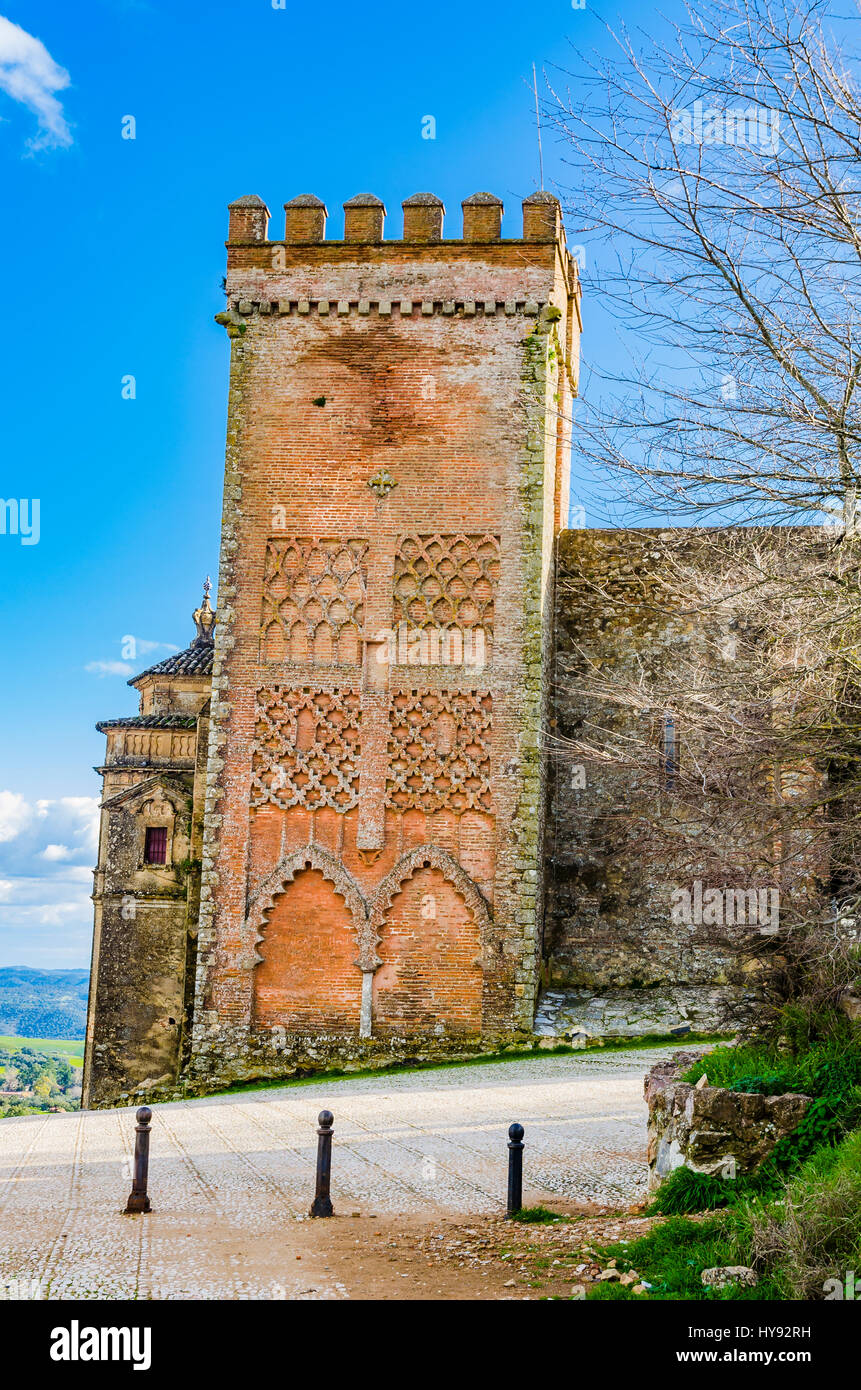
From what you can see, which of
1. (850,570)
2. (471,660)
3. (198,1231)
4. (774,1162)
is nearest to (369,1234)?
(198,1231)

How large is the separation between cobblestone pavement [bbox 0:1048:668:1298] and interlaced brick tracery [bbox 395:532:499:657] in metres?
5.87

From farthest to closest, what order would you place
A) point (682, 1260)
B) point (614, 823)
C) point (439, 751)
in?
point (614, 823), point (439, 751), point (682, 1260)

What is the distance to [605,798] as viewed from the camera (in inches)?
691

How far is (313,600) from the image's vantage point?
54.1ft

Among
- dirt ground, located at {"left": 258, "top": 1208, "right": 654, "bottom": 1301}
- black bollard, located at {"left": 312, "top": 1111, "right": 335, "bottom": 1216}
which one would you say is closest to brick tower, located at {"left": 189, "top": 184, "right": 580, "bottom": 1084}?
black bollard, located at {"left": 312, "top": 1111, "right": 335, "bottom": 1216}

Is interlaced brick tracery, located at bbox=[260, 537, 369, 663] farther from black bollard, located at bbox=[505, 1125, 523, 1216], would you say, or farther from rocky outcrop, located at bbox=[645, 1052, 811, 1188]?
rocky outcrop, located at bbox=[645, 1052, 811, 1188]

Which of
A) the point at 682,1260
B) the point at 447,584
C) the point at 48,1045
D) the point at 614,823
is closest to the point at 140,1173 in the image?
the point at 682,1260

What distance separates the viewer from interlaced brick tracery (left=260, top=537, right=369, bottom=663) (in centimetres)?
1639

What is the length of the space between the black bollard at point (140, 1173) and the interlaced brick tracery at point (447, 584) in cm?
917

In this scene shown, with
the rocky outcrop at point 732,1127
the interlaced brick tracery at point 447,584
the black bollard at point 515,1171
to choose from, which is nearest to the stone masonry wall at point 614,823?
the interlaced brick tracery at point 447,584

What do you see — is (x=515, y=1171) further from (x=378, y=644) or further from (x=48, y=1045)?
(x=48, y=1045)

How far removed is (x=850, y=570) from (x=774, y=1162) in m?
3.46

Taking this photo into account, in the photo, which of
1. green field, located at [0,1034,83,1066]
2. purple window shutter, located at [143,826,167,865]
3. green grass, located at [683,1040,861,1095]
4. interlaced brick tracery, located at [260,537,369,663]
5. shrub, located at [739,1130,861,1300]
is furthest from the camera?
green field, located at [0,1034,83,1066]

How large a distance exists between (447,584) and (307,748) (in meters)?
2.93
